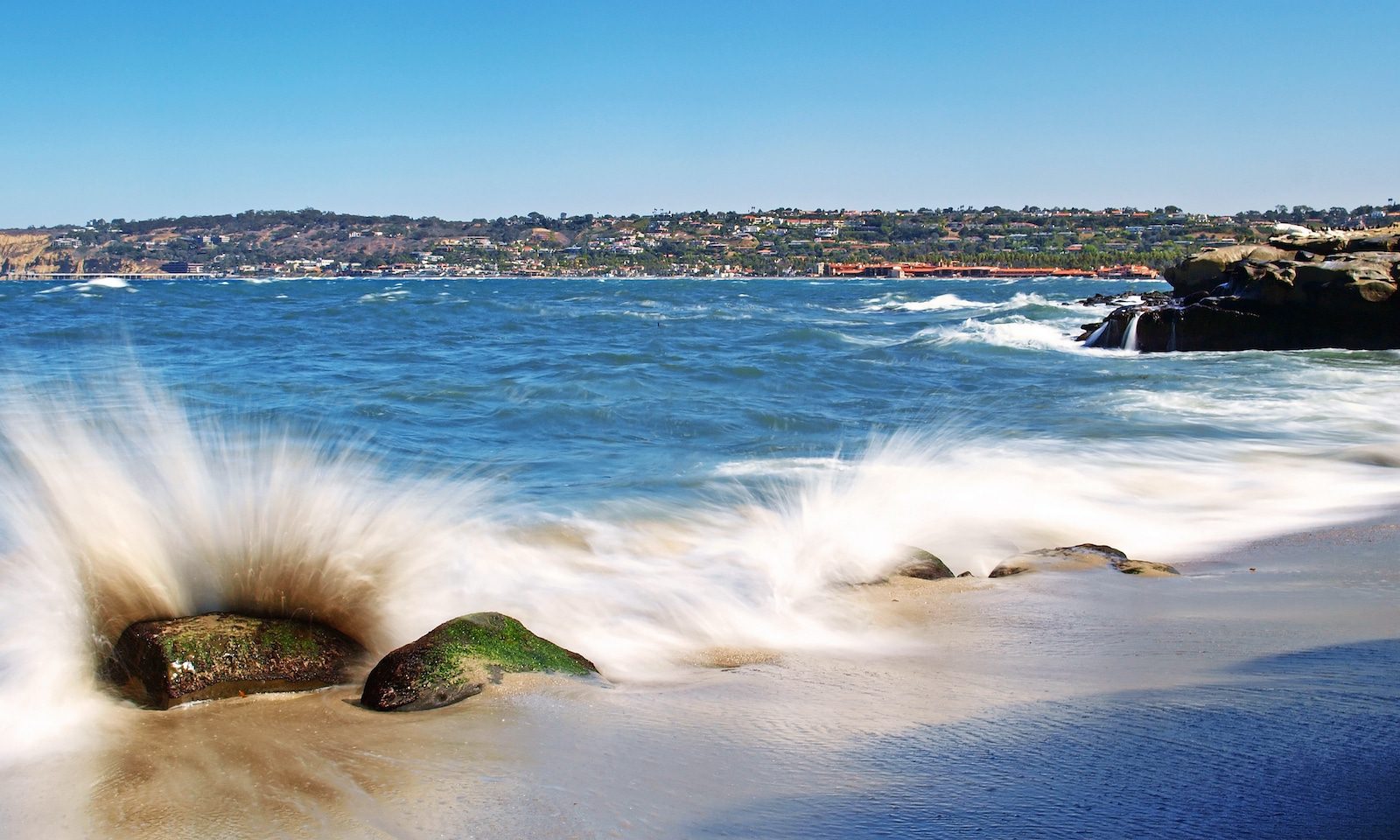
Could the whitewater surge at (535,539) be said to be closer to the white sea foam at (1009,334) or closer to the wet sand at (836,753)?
the wet sand at (836,753)

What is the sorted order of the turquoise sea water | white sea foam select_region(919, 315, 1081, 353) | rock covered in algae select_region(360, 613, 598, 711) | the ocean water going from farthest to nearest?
1. white sea foam select_region(919, 315, 1081, 353)
2. the turquoise sea water
3. the ocean water
4. rock covered in algae select_region(360, 613, 598, 711)

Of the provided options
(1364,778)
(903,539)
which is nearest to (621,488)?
(903,539)

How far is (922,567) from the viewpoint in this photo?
645 cm

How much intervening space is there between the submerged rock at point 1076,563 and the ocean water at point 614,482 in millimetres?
583

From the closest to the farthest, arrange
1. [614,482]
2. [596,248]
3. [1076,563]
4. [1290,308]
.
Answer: [1076,563]
[614,482]
[1290,308]
[596,248]

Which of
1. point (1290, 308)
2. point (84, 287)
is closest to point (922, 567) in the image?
point (1290, 308)

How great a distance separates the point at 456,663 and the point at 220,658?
0.88 metres

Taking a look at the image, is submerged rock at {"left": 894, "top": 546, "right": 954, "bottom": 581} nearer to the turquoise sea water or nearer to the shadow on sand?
the shadow on sand

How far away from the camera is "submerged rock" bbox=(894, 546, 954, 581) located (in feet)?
21.0

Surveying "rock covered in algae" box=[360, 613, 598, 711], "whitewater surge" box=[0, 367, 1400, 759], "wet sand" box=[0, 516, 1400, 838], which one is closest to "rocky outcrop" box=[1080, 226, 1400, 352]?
"whitewater surge" box=[0, 367, 1400, 759]

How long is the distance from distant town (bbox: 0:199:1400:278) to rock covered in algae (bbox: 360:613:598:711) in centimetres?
14356

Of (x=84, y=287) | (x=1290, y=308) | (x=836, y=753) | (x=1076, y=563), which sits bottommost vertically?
(x=84, y=287)

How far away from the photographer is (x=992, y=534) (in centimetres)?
796

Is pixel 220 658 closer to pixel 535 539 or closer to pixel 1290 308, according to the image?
pixel 535 539
